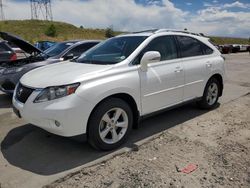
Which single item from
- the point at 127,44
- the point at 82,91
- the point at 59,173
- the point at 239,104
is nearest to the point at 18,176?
the point at 59,173


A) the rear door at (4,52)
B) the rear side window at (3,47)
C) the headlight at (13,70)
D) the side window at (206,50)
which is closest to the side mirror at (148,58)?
the side window at (206,50)

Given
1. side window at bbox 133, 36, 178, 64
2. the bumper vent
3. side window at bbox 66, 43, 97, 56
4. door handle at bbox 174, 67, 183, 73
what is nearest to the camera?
the bumper vent

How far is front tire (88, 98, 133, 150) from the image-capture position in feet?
11.5

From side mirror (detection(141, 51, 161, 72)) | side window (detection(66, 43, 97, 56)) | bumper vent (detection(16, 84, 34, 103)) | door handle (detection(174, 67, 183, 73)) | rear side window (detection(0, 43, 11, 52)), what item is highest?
rear side window (detection(0, 43, 11, 52))

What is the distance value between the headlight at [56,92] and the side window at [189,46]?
239 centimetres

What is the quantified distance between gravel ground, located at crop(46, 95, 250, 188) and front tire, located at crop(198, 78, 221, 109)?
837mm

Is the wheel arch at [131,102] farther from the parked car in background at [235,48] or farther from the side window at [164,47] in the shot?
the parked car in background at [235,48]

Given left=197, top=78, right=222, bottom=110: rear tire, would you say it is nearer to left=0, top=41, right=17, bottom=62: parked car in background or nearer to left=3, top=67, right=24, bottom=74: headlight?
left=3, top=67, right=24, bottom=74: headlight

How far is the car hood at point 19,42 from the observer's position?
22.8 feet

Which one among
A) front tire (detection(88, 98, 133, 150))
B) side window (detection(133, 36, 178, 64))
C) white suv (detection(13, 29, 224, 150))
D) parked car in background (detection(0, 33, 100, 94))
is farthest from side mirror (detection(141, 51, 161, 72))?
parked car in background (detection(0, 33, 100, 94))

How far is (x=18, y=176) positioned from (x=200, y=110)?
391cm

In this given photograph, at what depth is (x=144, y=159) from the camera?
138 inches

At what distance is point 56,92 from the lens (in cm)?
336

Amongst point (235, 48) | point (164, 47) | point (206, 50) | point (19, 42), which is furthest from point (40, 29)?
point (164, 47)
